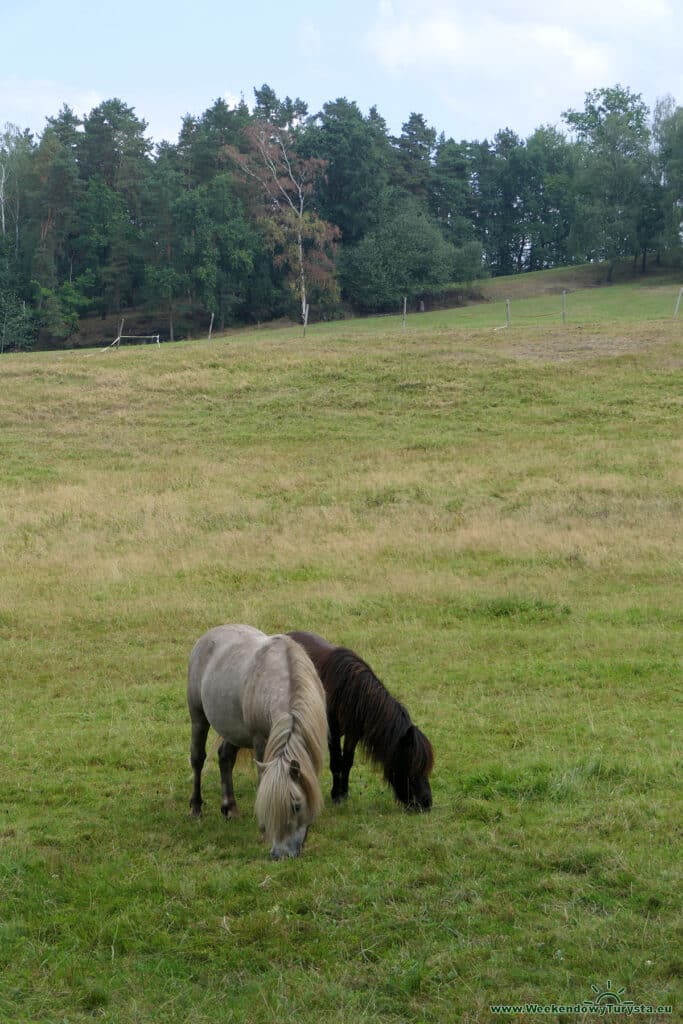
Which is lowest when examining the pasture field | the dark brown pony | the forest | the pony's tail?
the pasture field

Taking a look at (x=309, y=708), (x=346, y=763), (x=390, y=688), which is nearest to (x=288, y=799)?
(x=309, y=708)

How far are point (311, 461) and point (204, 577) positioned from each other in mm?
10948

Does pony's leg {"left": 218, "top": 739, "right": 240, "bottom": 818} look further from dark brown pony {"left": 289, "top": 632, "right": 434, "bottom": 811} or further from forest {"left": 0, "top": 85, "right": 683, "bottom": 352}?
forest {"left": 0, "top": 85, "right": 683, "bottom": 352}

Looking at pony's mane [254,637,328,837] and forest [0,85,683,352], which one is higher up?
forest [0,85,683,352]

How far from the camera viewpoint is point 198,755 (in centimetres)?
754

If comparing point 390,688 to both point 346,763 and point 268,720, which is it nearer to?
point 346,763

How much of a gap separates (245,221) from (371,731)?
68446 mm

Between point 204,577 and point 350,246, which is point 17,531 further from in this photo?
point 350,246

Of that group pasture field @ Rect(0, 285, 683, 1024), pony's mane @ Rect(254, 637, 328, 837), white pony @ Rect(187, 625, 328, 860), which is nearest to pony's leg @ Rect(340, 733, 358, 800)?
pasture field @ Rect(0, 285, 683, 1024)

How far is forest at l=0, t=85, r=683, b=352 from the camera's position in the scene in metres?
68.8

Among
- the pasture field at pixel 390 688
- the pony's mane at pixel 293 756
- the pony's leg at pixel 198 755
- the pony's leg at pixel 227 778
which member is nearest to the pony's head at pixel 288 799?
the pony's mane at pixel 293 756

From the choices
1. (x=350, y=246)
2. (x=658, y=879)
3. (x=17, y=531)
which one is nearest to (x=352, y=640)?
(x=658, y=879)

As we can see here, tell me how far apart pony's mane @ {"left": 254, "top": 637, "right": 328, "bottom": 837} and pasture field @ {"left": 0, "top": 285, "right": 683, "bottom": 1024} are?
1.29ft

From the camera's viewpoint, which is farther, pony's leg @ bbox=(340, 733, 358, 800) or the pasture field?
pony's leg @ bbox=(340, 733, 358, 800)
